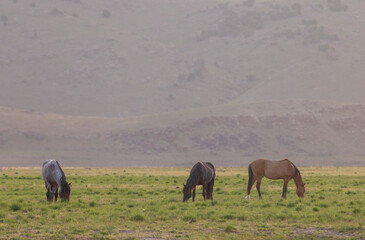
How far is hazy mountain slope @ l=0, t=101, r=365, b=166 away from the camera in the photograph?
109438mm

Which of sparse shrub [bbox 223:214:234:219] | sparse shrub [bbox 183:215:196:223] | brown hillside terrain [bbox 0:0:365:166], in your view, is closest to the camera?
sparse shrub [bbox 183:215:196:223]

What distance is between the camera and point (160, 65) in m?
174

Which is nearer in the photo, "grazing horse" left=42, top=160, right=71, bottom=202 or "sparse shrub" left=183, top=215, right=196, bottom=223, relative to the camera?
"sparse shrub" left=183, top=215, right=196, bottom=223

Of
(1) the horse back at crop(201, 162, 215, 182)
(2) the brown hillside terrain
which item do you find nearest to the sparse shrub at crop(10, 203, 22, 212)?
(1) the horse back at crop(201, 162, 215, 182)

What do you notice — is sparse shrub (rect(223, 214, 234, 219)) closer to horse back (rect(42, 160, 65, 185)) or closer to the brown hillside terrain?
horse back (rect(42, 160, 65, 185))

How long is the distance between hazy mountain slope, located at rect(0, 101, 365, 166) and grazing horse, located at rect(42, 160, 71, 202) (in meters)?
77.6

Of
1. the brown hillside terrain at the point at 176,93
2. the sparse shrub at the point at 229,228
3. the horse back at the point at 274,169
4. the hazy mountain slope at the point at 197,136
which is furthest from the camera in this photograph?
the brown hillside terrain at the point at 176,93

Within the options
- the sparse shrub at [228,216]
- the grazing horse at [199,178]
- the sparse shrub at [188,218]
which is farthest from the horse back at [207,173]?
the sparse shrub at [188,218]

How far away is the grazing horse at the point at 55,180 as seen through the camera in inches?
976

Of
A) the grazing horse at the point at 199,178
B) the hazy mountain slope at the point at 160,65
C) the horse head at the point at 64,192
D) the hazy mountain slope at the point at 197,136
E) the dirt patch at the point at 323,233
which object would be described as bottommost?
the dirt patch at the point at 323,233

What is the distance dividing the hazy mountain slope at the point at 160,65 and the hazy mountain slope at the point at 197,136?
52.8 ft

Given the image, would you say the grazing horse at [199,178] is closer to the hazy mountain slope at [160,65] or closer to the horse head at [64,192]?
the horse head at [64,192]

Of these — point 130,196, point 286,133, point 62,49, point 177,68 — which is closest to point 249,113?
point 286,133

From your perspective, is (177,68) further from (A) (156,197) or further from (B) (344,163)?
(A) (156,197)
